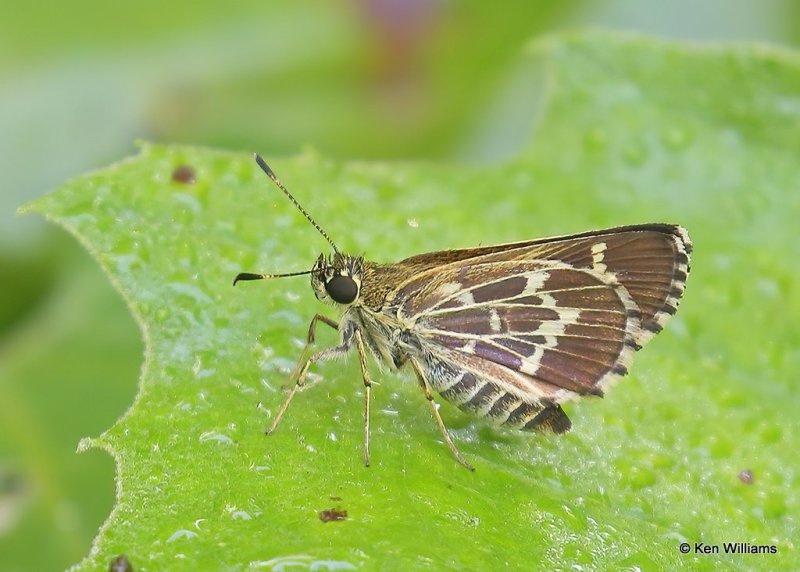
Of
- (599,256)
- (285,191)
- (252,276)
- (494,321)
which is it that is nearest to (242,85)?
(285,191)

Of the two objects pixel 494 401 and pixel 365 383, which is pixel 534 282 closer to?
pixel 494 401

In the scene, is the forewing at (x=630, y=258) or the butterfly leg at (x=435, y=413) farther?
the forewing at (x=630, y=258)

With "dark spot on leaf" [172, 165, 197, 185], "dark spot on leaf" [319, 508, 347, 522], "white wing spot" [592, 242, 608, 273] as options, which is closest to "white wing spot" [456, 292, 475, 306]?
"white wing spot" [592, 242, 608, 273]

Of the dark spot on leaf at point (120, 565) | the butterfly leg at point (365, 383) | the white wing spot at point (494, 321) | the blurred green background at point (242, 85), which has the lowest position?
the dark spot on leaf at point (120, 565)

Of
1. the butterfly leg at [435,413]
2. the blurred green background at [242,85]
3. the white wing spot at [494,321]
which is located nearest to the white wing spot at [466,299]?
the white wing spot at [494,321]

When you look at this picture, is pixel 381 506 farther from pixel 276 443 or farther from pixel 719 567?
pixel 719 567

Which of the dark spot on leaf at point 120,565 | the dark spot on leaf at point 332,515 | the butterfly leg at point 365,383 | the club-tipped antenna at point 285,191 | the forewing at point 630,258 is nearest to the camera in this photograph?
the dark spot on leaf at point 120,565

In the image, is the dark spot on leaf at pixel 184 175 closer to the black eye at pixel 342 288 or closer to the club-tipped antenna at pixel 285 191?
the club-tipped antenna at pixel 285 191

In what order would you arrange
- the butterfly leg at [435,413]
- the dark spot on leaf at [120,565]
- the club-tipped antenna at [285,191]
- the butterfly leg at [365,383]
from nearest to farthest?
the dark spot on leaf at [120,565] → the butterfly leg at [365,383] → the butterfly leg at [435,413] → the club-tipped antenna at [285,191]
